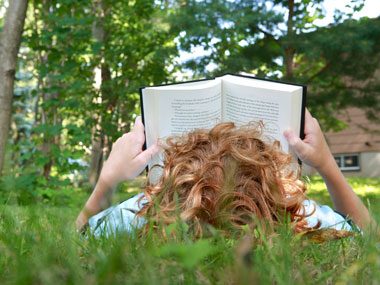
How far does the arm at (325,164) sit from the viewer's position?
2328 millimetres

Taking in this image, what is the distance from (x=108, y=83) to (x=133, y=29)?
1351mm

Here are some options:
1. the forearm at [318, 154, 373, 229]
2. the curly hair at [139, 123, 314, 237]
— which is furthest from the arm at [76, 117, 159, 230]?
the forearm at [318, 154, 373, 229]

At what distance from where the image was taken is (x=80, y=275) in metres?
0.97

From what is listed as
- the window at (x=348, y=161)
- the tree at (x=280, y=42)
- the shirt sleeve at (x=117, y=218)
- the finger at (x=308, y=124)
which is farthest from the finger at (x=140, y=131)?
the window at (x=348, y=161)

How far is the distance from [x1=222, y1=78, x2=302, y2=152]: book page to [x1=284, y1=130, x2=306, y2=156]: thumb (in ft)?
0.06

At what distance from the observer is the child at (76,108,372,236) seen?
176 cm

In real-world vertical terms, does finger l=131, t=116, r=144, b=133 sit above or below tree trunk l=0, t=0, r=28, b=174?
below

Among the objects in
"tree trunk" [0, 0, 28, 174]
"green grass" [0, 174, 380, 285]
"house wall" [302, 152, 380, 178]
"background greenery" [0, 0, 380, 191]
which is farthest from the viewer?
"house wall" [302, 152, 380, 178]

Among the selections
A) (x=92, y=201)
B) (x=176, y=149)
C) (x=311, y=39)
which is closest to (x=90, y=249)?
(x=176, y=149)

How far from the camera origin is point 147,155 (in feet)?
7.61

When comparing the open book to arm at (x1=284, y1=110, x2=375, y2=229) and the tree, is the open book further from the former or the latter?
the tree

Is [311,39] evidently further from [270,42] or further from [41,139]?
[41,139]

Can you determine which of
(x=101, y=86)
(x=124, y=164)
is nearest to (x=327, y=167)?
(x=124, y=164)

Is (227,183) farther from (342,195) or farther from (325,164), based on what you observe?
(342,195)
